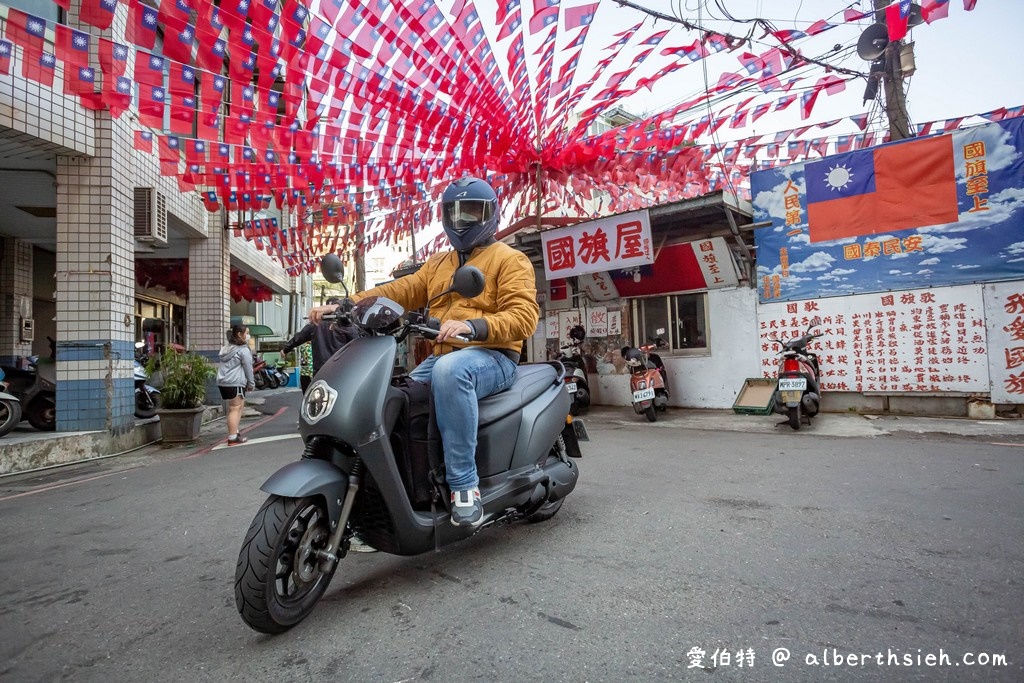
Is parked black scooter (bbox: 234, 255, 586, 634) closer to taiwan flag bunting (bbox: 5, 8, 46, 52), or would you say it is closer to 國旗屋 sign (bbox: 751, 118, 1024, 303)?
taiwan flag bunting (bbox: 5, 8, 46, 52)

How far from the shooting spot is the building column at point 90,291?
6.78m

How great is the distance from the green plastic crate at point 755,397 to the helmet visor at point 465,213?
621 cm

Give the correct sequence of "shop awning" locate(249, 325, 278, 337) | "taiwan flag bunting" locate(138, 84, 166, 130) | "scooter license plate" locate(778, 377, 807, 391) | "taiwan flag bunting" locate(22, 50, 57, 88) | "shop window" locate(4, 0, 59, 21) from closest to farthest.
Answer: "taiwan flag bunting" locate(22, 50, 57, 88)
"taiwan flag bunting" locate(138, 84, 166, 130)
"shop window" locate(4, 0, 59, 21)
"scooter license plate" locate(778, 377, 807, 391)
"shop awning" locate(249, 325, 278, 337)

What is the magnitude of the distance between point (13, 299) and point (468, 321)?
36.6 ft

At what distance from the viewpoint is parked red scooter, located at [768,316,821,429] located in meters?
6.75

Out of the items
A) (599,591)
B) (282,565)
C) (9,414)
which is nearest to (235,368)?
(9,414)

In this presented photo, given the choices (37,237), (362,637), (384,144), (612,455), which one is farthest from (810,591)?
(37,237)

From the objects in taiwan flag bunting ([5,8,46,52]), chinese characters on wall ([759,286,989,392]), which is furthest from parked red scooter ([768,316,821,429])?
taiwan flag bunting ([5,8,46,52])

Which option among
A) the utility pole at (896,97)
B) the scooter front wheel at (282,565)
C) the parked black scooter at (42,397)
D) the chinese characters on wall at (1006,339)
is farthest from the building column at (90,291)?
the chinese characters on wall at (1006,339)

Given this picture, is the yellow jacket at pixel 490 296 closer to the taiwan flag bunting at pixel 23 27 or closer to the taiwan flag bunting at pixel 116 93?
the taiwan flag bunting at pixel 23 27

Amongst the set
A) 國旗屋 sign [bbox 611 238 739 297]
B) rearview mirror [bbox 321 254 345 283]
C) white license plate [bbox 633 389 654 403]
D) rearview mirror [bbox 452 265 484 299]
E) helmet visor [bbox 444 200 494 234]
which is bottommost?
white license plate [bbox 633 389 654 403]

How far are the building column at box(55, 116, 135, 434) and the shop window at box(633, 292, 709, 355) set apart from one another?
24.8ft

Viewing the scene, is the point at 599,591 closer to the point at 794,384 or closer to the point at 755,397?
the point at 794,384

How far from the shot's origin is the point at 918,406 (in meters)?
7.61
